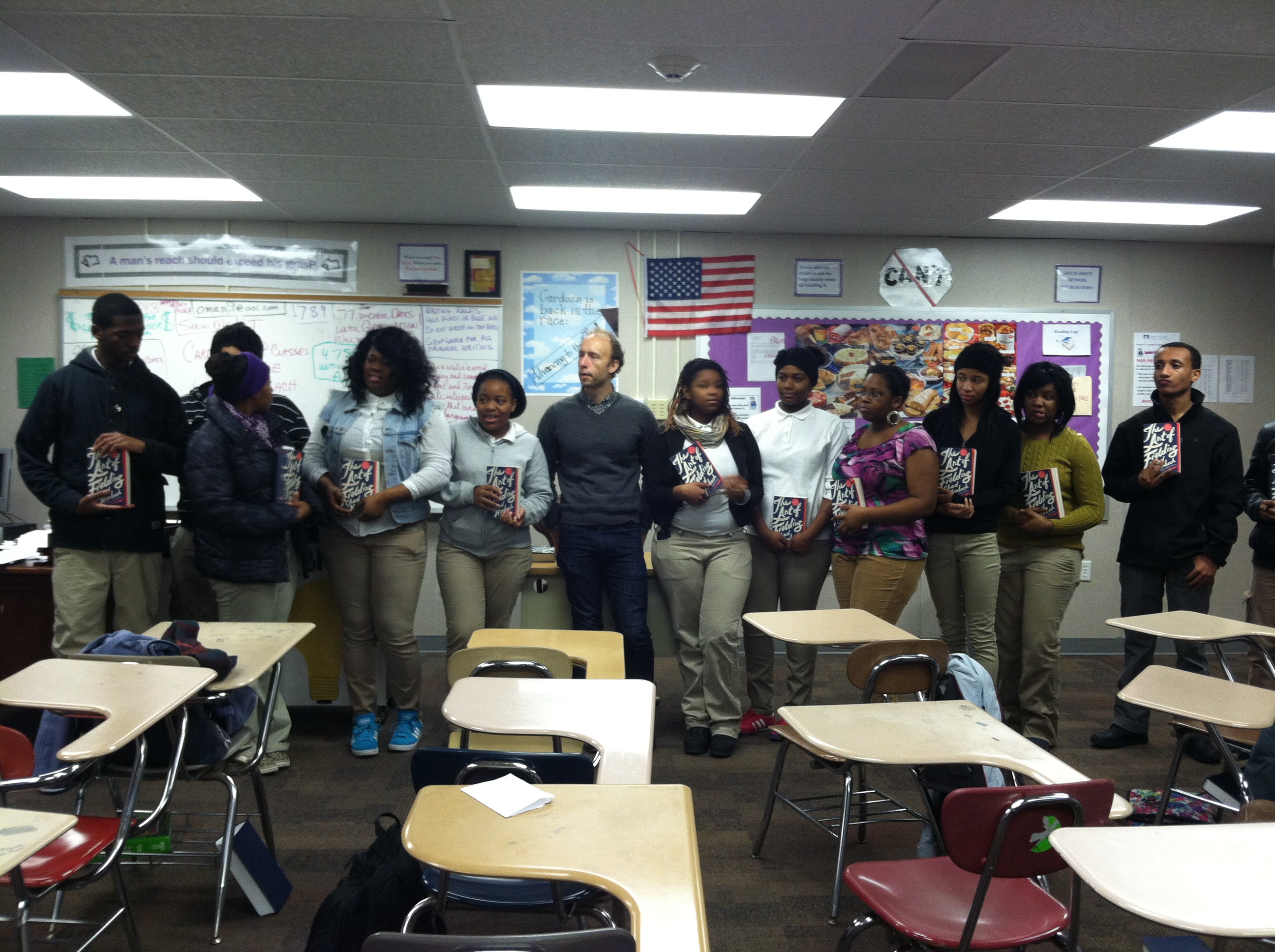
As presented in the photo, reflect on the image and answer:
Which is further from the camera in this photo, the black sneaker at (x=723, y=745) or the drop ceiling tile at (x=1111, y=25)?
the black sneaker at (x=723, y=745)

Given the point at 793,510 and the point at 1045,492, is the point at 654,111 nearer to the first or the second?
the point at 793,510

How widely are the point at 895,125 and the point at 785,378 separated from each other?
1057 millimetres

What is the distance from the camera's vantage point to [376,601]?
3.74 metres

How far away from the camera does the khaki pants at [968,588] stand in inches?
144

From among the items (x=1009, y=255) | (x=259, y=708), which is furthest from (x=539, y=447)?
(x=1009, y=255)

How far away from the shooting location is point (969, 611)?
372 centimetres

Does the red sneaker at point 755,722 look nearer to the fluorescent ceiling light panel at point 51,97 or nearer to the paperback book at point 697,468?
the paperback book at point 697,468

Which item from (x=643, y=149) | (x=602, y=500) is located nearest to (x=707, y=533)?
(x=602, y=500)

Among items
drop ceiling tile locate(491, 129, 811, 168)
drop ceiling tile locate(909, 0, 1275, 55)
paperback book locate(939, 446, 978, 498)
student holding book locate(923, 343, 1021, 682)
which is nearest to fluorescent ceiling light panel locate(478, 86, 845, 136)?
drop ceiling tile locate(491, 129, 811, 168)

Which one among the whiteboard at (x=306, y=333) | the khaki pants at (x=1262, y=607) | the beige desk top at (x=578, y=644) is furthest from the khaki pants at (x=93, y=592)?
the khaki pants at (x=1262, y=607)

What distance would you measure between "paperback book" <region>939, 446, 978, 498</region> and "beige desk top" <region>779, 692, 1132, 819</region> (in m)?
1.49

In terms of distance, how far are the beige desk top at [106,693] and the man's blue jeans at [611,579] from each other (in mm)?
1780

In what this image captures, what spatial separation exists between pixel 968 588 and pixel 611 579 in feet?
4.77

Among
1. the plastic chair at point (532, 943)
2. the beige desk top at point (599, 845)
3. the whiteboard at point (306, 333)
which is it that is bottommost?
the beige desk top at point (599, 845)
